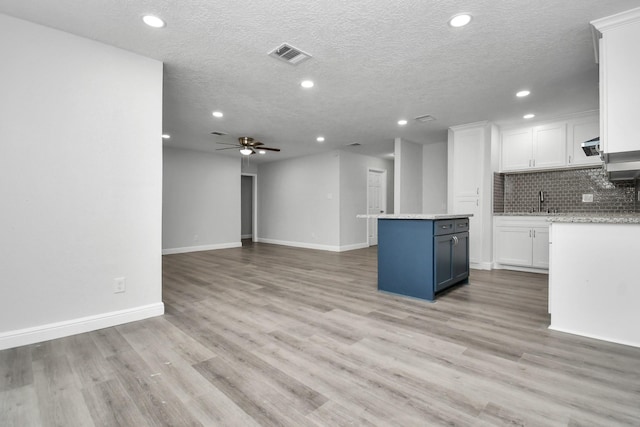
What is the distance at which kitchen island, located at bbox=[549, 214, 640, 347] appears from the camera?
2.26 m

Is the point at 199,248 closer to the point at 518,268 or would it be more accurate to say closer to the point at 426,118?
the point at 426,118

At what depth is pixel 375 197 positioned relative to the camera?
28.3ft

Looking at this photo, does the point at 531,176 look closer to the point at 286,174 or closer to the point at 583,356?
the point at 583,356

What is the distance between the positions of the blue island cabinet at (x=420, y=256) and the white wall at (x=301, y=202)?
12.6ft

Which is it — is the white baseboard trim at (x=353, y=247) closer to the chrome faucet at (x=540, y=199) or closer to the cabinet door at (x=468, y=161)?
the cabinet door at (x=468, y=161)

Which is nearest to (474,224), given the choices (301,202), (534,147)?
(534,147)

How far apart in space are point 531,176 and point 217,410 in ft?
19.4

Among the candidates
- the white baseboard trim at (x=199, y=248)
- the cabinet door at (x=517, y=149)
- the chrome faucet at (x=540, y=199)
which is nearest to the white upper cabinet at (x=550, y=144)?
the cabinet door at (x=517, y=149)

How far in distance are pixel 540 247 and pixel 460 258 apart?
1894mm

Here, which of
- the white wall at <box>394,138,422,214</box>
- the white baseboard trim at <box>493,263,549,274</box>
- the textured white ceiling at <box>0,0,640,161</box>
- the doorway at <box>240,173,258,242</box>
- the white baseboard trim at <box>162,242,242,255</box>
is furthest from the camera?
the doorway at <box>240,173,258,242</box>

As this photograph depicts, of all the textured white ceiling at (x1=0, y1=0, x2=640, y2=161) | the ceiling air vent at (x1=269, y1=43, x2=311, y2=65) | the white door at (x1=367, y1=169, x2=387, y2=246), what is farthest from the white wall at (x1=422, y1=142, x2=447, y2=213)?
the ceiling air vent at (x1=269, y1=43, x2=311, y2=65)

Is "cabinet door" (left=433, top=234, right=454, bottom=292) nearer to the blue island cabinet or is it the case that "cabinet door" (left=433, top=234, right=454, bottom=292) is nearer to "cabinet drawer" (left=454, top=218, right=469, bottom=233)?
the blue island cabinet

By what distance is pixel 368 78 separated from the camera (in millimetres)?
3457

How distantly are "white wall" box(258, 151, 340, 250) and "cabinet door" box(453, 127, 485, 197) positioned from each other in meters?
2.92
